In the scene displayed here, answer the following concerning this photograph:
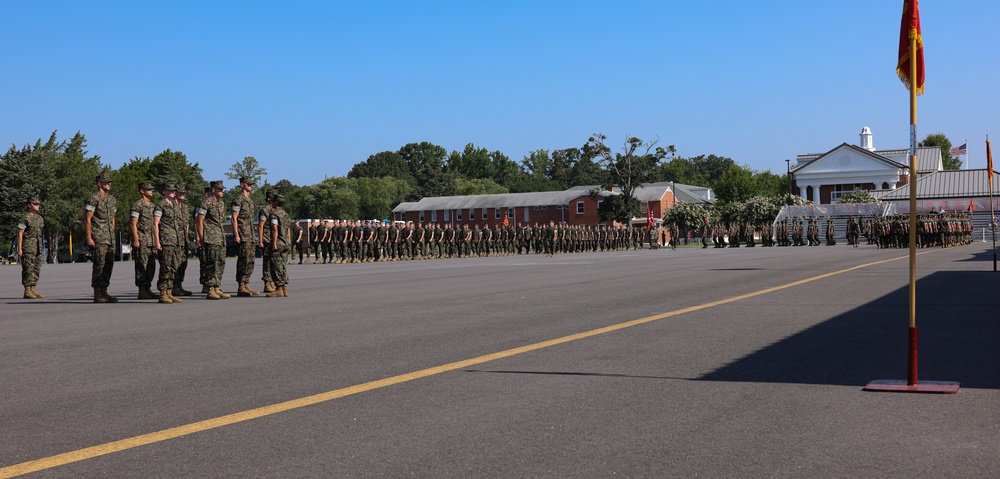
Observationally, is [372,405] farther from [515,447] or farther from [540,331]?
[540,331]

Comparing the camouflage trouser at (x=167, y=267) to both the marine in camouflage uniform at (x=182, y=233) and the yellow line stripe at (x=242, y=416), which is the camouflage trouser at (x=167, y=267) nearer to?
the marine in camouflage uniform at (x=182, y=233)

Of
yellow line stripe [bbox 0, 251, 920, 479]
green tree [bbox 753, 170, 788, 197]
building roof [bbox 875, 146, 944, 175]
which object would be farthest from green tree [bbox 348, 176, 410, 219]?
yellow line stripe [bbox 0, 251, 920, 479]

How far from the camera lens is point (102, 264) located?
55.4ft

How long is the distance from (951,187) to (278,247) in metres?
104

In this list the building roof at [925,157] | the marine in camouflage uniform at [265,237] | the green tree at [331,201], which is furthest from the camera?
the green tree at [331,201]

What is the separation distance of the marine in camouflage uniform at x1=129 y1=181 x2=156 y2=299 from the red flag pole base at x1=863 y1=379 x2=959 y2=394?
12743 mm

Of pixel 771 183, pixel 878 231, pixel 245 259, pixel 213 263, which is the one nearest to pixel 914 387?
pixel 213 263

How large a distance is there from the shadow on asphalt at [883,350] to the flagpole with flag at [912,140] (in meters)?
0.30

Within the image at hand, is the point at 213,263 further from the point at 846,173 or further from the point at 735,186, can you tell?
the point at 735,186

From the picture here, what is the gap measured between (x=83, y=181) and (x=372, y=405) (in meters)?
85.5

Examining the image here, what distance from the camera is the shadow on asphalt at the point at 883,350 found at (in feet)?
26.3

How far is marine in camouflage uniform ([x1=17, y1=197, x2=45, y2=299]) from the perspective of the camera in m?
18.8

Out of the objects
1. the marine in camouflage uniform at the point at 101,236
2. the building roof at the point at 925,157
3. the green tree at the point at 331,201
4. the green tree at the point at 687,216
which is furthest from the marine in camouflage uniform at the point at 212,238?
the green tree at the point at 331,201

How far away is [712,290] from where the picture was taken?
18.7 meters
